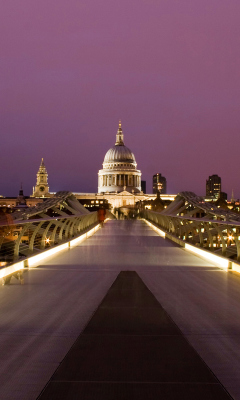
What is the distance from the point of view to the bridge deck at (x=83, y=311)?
4.85 metres

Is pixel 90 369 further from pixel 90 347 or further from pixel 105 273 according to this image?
pixel 105 273

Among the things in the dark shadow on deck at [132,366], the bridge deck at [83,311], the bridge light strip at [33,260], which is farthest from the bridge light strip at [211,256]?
the dark shadow on deck at [132,366]

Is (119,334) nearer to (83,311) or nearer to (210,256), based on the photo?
(83,311)

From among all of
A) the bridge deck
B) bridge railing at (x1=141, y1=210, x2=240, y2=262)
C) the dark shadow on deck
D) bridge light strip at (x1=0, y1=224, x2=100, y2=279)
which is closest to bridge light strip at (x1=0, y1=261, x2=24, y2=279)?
bridge light strip at (x1=0, y1=224, x2=100, y2=279)

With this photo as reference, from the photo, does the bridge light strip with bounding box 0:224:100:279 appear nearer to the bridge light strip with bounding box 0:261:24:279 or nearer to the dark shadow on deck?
the bridge light strip with bounding box 0:261:24:279

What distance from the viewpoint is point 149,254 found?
17.3 meters

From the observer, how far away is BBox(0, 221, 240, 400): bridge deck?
15.9ft

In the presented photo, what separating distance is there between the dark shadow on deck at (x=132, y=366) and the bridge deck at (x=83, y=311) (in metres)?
0.14

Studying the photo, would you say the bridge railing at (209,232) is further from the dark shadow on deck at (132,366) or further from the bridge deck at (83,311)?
the dark shadow on deck at (132,366)

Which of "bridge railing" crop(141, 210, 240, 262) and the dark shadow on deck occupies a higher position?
"bridge railing" crop(141, 210, 240, 262)

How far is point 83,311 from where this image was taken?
24.3 ft

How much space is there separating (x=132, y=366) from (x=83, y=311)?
2.58 metres

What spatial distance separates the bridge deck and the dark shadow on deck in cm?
14

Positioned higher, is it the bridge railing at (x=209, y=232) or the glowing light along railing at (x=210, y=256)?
the bridge railing at (x=209, y=232)
